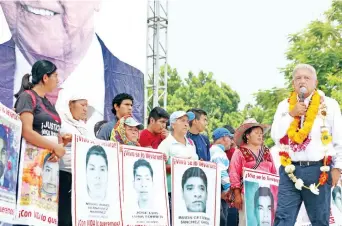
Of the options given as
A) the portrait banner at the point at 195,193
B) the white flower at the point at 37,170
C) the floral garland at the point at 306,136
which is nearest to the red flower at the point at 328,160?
the floral garland at the point at 306,136

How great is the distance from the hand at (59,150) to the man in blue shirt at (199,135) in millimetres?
2348

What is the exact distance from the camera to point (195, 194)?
7266 mm

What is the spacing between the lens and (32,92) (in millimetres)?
5684

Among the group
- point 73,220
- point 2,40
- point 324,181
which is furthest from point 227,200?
point 2,40

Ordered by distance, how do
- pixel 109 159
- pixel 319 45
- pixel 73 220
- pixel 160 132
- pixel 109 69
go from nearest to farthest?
pixel 73 220 < pixel 109 159 < pixel 160 132 < pixel 109 69 < pixel 319 45

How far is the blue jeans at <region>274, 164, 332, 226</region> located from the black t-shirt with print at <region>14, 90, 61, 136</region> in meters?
2.13

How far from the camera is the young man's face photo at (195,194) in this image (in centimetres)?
721

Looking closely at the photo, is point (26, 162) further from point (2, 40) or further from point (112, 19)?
point (112, 19)

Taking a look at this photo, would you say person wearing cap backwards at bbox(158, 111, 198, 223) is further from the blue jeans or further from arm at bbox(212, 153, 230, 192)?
the blue jeans

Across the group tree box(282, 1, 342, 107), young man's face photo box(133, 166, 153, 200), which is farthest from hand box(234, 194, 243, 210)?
tree box(282, 1, 342, 107)

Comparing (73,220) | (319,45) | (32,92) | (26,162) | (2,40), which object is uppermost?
(319,45)

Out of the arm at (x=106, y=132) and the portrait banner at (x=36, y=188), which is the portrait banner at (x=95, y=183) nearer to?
the portrait banner at (x=36, y=188)

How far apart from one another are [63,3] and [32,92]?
4.73 meters

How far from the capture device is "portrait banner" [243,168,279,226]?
7.81m
